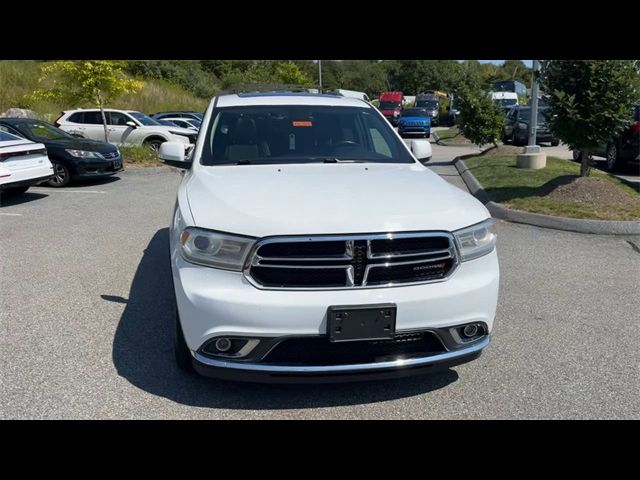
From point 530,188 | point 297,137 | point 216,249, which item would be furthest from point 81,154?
point 216,249

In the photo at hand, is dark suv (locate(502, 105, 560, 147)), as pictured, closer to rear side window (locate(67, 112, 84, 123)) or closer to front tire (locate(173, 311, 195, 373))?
rear side window (locate(67, 112, 84, 123))

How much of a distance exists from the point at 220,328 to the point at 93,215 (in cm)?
679

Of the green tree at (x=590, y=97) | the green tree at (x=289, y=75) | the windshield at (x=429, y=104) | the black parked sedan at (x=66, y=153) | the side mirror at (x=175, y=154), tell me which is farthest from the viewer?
the windshield at (x=429, y=104)

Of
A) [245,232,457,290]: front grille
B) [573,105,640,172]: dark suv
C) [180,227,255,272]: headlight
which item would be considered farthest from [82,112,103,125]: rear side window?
[245,232,457,290]: front grille

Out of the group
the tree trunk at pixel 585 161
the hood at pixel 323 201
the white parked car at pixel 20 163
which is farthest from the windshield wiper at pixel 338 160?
the white parked car at pixel 20 163

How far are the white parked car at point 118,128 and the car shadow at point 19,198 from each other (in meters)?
5.73

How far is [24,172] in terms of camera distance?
9633mm

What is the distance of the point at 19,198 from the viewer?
10508 mm

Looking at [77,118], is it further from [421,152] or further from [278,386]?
[278,386]

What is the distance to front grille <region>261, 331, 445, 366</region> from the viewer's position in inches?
117

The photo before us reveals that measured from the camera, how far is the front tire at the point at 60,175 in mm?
11711

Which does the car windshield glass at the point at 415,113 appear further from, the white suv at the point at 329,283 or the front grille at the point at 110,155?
the white suv at the point at 329,283
